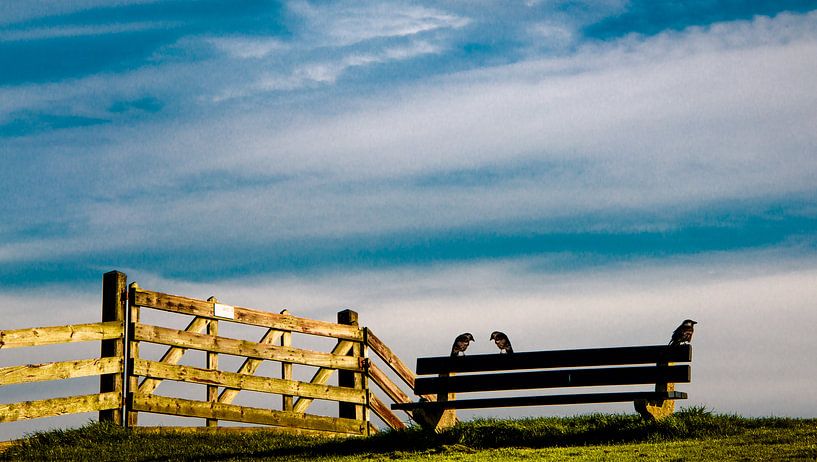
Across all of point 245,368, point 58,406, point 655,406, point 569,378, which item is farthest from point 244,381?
point 655,406

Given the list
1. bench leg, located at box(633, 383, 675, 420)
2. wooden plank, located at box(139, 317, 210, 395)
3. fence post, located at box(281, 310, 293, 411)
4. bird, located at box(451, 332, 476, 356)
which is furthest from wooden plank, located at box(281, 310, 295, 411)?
bench leg, located at box(633, 383, 675, 420)

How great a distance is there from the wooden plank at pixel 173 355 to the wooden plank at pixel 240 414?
0.14 m

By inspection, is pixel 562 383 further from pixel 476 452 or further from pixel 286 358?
pixel 286 358

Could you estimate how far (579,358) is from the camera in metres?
13.5

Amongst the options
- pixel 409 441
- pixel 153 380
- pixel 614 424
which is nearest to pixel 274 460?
pixel 409 441

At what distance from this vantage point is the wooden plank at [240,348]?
1551 centimetres

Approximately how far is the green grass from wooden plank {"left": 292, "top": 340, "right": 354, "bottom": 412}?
8.66 ft

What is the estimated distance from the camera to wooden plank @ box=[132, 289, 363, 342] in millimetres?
15633

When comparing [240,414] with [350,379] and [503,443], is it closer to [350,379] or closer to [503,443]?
[350,379]

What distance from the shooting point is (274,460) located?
12.8 meters

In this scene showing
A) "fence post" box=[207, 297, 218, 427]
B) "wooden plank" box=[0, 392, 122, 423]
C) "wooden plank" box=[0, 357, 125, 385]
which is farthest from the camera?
"fence post" box=[207, 297, 218, 427]

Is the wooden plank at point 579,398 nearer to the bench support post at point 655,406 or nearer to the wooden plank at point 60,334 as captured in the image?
the bench support post at point 655,406

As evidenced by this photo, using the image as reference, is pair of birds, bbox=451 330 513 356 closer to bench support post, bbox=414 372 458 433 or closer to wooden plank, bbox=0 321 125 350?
bench support post, bbox=414 372 458 433

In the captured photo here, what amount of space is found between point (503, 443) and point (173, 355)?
5.75 m
